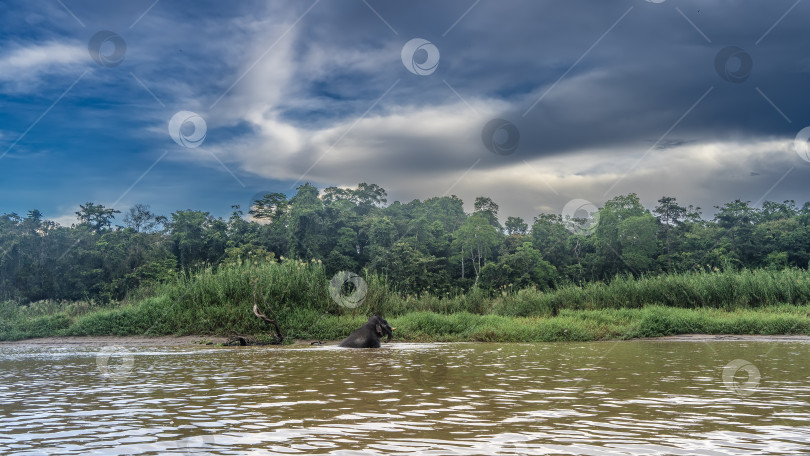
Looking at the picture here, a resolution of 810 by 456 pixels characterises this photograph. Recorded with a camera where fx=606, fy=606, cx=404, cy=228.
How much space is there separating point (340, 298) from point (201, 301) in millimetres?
4630

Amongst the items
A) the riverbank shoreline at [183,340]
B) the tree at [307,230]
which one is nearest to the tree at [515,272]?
the tree at [307,230]

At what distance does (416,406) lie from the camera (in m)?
6.38

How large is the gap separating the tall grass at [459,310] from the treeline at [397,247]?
61.8 feet

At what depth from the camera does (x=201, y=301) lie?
20234 millimetres

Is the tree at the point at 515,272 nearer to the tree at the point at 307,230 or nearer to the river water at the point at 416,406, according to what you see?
the tree at the point at 307,230

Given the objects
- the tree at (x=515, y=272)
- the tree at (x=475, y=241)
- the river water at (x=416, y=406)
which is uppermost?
the tree at (x=475, y=241)

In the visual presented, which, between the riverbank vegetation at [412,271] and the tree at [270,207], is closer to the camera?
the riverbank vegetation at [412,271]

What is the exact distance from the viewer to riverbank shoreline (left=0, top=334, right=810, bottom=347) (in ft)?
52.5

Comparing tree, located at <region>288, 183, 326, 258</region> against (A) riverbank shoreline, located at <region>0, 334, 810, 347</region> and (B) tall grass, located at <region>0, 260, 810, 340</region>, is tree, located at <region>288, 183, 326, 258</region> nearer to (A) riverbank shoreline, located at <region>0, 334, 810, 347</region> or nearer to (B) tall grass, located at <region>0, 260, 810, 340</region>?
(B) tall grass, located at <region>0, 260, 810, 340</region>

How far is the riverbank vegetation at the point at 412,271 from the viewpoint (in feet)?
63.1

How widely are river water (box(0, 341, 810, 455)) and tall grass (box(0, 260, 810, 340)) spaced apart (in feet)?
21.2

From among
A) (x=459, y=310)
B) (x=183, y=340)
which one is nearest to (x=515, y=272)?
(x=459, y=310)

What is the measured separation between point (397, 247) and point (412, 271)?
8.45ft

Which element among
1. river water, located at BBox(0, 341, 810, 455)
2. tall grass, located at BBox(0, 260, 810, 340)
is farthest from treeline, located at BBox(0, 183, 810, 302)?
river water, located at BBox(0, 341, 810, 455)
